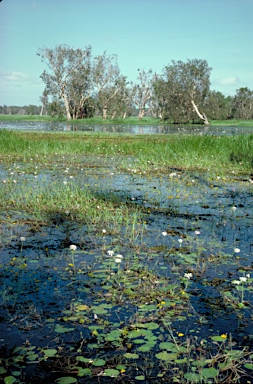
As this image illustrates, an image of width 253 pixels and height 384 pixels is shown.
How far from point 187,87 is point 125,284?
59197 millimetres

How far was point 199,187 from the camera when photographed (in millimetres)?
10031

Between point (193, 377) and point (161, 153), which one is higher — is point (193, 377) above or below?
below

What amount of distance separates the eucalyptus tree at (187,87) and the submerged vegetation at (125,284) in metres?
53.6

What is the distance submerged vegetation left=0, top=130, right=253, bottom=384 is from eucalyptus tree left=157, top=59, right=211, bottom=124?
2108 inches

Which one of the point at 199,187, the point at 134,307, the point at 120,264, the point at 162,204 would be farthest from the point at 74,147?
the point at 134,307

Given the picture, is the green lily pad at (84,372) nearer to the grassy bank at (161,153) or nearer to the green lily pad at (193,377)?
the green lily pad at (193,377)

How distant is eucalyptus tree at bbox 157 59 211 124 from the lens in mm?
61500

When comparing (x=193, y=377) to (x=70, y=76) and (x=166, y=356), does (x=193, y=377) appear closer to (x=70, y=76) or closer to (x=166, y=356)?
(x=166, y=356)

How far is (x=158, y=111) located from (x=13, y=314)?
9133cm

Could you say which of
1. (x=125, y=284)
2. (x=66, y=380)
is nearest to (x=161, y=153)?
(x=125, y=284)

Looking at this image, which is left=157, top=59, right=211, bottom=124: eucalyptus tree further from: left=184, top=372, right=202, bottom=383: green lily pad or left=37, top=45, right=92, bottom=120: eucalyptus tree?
left=184, top=372, right=202, bottom=383: green lily pad

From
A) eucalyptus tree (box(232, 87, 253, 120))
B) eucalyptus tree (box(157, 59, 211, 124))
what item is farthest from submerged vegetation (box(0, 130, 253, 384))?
eucalyptus tree (box(232, 87, 253, 120))

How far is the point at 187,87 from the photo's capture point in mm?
61469

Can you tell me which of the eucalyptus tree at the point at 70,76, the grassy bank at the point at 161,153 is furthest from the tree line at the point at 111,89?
the grassy bank at the point at 161,153
